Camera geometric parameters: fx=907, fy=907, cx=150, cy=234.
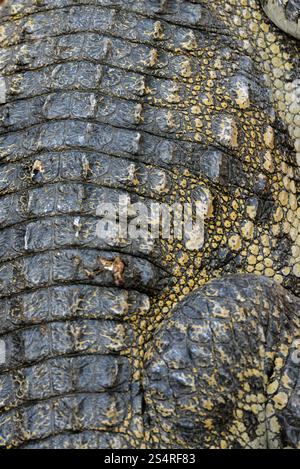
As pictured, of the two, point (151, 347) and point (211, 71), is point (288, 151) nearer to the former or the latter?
point (211, 71)

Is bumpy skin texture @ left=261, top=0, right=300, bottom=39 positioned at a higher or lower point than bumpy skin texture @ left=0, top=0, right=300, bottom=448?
higher

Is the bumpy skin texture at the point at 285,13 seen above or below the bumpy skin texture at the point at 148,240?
above

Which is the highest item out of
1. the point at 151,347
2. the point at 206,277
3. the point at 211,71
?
the point at 211,71

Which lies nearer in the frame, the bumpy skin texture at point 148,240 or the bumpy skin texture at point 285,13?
the bumpy skin texture at point 148,240

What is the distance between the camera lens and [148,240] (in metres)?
2.95

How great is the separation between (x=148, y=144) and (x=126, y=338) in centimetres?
67

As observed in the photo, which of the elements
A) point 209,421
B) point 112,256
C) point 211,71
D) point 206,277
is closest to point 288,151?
point 211,71

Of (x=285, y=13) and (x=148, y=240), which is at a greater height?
(x=285, y=13)

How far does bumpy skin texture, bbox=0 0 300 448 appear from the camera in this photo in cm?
276

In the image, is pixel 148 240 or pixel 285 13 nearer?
pixel 148 240

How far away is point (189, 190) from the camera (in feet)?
10.0

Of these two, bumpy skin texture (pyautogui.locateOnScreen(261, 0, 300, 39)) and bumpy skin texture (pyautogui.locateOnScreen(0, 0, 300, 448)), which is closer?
bumpy skin texture (pyautogui.locateOnScreen(0, 0, 300, 448))

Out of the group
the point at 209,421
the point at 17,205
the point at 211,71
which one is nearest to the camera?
the point at 209,421

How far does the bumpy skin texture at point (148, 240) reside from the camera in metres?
2.76
